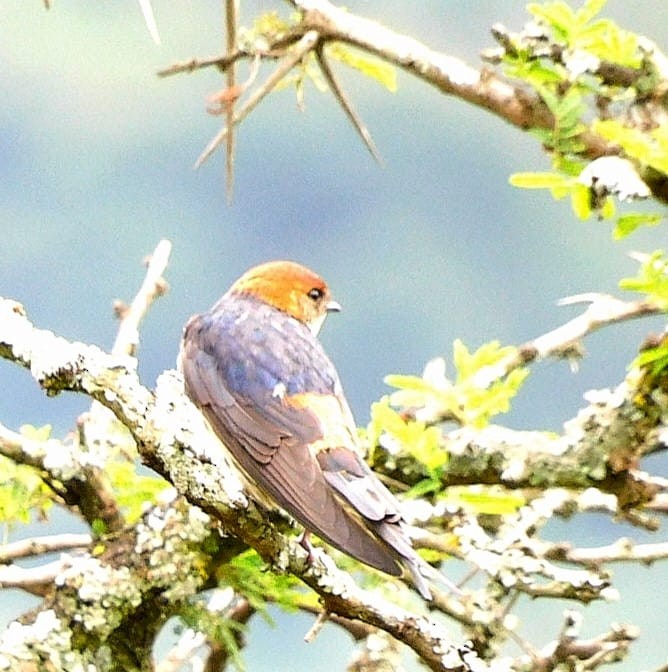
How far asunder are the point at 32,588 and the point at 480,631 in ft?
1.61

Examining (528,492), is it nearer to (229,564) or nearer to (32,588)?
(229,564)

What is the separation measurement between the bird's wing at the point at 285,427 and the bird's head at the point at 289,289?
105 mm

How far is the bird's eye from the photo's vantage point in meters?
1.61

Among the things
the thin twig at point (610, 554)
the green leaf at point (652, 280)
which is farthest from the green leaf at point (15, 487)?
the green leaf at point (652, 280)

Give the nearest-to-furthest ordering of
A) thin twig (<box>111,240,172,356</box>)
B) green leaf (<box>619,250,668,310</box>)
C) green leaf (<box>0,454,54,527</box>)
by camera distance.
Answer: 1. green leaf (<box>619,250,668,310</box>)
2. green leaf (<box>0,454,54,527</box>)
3. thin twig (<box>111,240,172,356</box>)

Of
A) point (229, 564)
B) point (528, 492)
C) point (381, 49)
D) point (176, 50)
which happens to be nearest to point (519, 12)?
point (176, 50)

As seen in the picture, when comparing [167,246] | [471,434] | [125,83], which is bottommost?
[471,434]

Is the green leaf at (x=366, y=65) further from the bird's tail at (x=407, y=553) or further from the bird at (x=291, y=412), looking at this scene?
the bird's tail at (x=407, y=553)

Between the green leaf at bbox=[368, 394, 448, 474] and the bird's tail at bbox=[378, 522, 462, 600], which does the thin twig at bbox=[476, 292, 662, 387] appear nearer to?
the green leaf at bbox=[368, 394, 448, 474]

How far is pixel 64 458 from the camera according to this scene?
4.51 feet

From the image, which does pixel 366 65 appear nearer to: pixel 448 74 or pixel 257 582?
pixel 448 74

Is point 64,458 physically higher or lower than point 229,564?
higher

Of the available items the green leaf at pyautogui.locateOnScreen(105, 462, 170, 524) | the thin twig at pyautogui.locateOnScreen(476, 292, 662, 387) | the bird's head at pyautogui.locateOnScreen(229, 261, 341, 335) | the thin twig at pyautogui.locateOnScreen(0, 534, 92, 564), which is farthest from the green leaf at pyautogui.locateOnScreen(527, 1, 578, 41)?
the thin twig at pyautogui.locateOnScreen(0, 534, 92, 564)

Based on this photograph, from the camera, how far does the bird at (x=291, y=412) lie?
1115 mm
